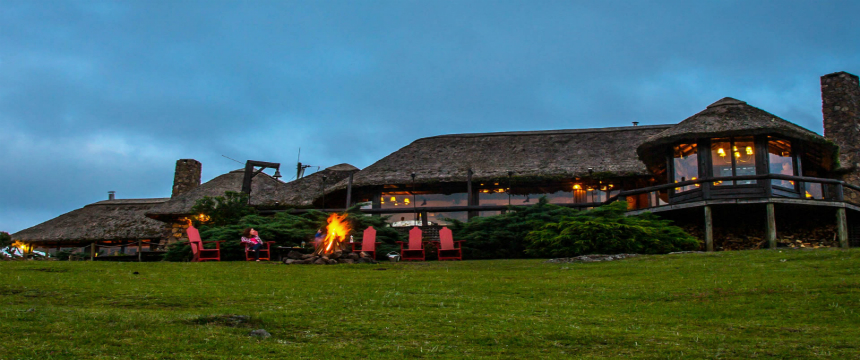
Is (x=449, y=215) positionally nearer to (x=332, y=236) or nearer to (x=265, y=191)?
(x=265, y=191)

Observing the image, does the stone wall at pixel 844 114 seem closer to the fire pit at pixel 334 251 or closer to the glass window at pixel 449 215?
the glass window at pixel 449 215

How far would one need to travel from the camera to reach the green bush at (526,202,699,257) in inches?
793

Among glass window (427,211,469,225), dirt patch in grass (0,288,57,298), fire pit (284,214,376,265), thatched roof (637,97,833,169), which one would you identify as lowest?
dirt patch in grass (0,288,57,298)

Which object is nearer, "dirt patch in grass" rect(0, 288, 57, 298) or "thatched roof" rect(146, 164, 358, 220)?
"dirt patch in grass" rect(0, 288, 57, 298)

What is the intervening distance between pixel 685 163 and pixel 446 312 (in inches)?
707

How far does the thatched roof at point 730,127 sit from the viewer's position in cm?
A: 2305

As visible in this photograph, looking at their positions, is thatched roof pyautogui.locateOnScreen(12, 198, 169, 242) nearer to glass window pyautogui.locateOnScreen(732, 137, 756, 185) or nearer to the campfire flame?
the campfire flame

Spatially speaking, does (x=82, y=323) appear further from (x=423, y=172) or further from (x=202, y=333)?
(x=423, y=172)

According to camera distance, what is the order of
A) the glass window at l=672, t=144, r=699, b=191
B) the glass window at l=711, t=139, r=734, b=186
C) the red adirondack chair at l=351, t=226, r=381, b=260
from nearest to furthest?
1. the red adirondack chair at l=351, t=226, r=381, b=260
2. the glass window at l=711, t=139, r=734, b=186
3. the glass window at l=672, t=144, r=699, b=191

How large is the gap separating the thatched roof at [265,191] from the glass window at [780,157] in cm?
1927

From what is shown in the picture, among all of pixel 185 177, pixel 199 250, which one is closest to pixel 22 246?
pixel 185 177

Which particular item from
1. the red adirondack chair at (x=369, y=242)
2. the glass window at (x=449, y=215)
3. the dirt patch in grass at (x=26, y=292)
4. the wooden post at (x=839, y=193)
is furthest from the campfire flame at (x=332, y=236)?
the wooden post at (x=839, y=193)

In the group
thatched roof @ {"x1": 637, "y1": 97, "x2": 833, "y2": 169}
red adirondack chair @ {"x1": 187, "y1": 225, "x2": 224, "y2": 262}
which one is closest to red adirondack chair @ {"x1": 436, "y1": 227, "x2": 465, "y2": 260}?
red adirondack chair @ {"x1": 187, "y1": 225, "x2": 224, "y2": 262}

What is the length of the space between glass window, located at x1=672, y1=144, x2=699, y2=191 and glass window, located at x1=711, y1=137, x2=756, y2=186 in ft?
2.15
